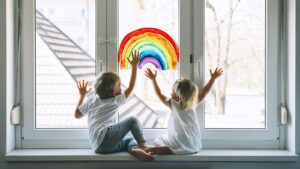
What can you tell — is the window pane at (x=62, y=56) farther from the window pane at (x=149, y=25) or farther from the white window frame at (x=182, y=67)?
the window pane at (x=149, y=25)

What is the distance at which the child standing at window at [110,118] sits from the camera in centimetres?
193

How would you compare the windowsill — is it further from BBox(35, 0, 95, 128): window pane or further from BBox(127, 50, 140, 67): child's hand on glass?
BBox(127, 50, 140, 67): child's hand on glass

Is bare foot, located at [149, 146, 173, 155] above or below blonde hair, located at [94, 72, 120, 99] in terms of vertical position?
below

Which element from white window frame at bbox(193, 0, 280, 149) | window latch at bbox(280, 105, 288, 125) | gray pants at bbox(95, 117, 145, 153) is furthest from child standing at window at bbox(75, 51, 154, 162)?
window latch at bbox(280, 105, 288, 125)

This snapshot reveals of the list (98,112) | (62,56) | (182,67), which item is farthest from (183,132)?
(62,56)

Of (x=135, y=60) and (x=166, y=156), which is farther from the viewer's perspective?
(x=135, y=60)

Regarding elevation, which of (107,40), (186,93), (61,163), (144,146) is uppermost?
(107,40)

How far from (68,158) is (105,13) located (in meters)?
0.96

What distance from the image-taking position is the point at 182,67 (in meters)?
2.07

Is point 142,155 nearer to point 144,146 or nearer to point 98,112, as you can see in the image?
point 144,146

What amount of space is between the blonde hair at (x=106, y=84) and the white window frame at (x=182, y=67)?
0.10 metres

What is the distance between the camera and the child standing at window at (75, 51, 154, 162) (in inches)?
75.9

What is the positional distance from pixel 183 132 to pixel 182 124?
2.0 inches

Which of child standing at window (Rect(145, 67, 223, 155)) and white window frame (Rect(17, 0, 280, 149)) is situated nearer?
child standing at window (Rect(145, 67, 223, 155))
